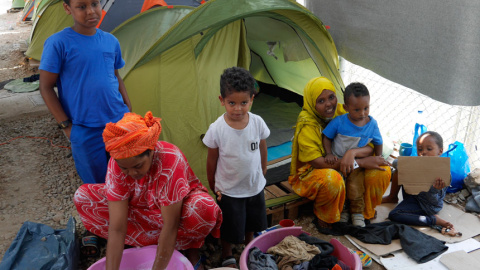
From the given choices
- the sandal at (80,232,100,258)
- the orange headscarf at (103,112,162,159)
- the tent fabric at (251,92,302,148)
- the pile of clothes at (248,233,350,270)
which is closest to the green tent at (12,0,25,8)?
the tent fabric at (251,92,302,148)

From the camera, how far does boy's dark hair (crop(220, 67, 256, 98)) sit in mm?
1943

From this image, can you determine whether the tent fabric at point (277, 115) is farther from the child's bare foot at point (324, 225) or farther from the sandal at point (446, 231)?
the sandal at point (446, 231)

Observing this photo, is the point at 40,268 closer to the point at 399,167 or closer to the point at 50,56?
the point at 50,56

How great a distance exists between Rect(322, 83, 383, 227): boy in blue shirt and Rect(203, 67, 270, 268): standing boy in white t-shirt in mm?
579

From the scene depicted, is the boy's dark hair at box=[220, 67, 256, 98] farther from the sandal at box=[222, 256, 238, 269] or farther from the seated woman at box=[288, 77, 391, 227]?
the sandal at box=[222, 256, 238, 269]

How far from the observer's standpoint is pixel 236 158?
2062 mm

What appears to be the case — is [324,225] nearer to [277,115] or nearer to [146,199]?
[146,199]

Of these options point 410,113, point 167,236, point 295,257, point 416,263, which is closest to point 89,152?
point 167,236

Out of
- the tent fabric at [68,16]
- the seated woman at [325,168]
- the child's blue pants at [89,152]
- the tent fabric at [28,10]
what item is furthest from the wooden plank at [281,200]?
the tent fabric at [28,10]

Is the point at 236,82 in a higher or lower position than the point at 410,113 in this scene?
higher

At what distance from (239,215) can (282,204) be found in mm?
597

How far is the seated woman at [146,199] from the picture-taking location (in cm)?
161

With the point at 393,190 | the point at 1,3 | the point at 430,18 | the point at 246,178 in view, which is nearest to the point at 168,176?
the point at 246,178

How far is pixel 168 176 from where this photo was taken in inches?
70.9
